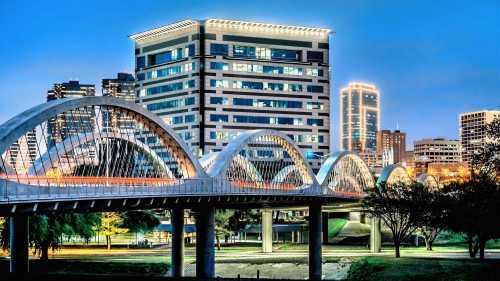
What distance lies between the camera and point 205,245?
7744 centimetres

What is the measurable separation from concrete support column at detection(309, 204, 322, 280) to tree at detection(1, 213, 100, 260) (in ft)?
81.7

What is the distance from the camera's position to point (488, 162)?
187ft

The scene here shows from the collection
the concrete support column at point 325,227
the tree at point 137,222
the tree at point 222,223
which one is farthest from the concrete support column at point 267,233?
the concrete support column at point 325,227

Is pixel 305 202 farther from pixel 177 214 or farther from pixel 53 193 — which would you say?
pixel 53 193

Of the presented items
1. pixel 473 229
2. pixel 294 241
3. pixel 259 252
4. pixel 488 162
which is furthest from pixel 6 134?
pixel 294 241

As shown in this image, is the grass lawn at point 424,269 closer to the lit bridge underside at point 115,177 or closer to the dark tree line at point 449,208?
the dark tree line at point 449,208

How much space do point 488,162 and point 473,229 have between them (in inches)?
1397

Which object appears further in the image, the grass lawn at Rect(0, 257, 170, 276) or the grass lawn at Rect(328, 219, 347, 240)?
the grass lawn at Rect(328, 219, 347, 240)

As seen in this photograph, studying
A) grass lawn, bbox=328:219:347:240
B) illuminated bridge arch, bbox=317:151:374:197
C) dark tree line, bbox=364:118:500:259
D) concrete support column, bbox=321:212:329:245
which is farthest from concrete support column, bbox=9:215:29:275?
grass lawn, bbox=328:219:347:240

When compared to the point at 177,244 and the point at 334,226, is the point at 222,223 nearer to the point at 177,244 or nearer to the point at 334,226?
the point at 334,226

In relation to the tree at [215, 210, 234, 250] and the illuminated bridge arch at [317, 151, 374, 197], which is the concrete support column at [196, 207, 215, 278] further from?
the tree at [215, 210, 234, 250]

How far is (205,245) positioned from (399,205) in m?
35.7

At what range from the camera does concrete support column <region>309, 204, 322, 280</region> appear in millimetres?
95125

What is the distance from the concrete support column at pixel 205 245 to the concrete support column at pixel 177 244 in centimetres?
627
